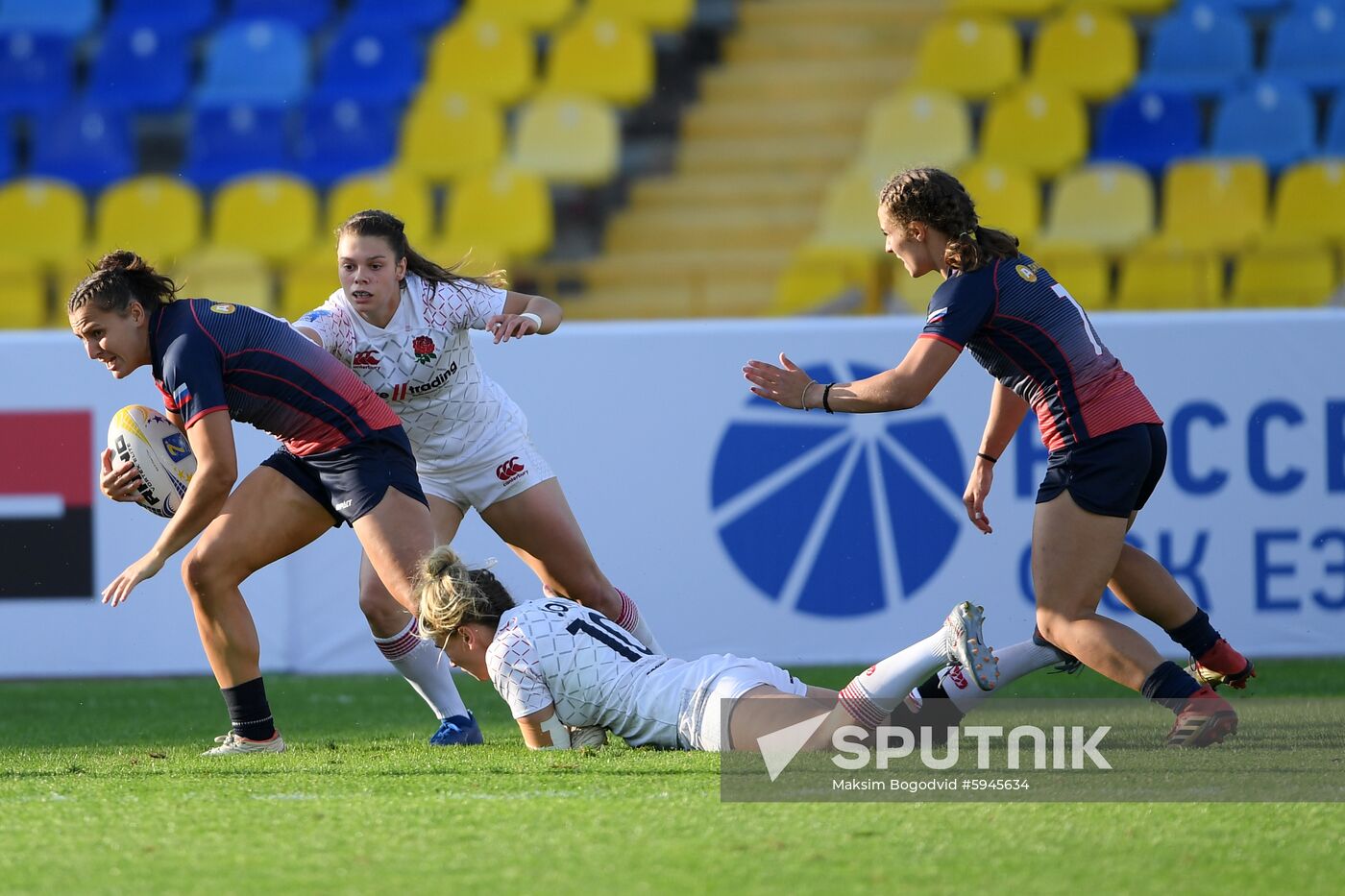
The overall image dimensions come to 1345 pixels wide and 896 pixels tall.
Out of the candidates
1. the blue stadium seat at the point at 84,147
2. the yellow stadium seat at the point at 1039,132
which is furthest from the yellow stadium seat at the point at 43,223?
the yellow stadium seat at the point at 1039,132

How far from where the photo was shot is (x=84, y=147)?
13.9 meters

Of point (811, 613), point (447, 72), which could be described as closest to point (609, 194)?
point (447, 72)

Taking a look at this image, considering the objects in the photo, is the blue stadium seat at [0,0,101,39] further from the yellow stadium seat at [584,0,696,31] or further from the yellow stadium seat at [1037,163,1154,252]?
the yellow stadium seat at [1037,163,1154,252]

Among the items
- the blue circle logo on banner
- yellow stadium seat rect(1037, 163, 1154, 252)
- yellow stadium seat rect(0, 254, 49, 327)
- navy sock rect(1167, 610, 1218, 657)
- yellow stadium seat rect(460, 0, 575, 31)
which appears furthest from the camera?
yellow stadium seat rect(460, 0, 575, 31)

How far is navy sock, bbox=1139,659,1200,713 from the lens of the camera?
498 centimetres

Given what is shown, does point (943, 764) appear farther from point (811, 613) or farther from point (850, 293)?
point (850, 293)

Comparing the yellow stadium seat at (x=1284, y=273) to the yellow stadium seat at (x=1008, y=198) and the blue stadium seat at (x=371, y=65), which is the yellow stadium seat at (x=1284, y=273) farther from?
the blue stadium seat at (x=371, y=65)

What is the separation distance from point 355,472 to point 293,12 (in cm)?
1058

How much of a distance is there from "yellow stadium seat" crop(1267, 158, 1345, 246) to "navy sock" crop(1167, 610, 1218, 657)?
6599mm

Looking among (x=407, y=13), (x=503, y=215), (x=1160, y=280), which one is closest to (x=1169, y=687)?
(x=1160, y=280)

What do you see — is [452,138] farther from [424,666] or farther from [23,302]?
[424,666]

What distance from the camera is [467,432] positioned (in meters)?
5.93

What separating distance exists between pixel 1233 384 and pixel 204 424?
4606mm

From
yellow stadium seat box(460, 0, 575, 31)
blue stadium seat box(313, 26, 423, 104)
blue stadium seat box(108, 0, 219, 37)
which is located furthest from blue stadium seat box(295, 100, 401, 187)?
blue stadium seat box(108, 0, 219, 37)
